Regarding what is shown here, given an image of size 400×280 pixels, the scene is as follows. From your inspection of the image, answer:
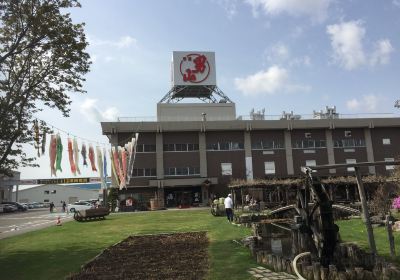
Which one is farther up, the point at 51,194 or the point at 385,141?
the point at 385,141

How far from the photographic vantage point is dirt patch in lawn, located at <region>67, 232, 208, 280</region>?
36.2 ft

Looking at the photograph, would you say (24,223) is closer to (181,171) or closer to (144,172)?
(144,172)

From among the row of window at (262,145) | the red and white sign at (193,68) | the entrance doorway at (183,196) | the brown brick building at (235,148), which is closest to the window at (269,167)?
the brown brick building at (235,148)

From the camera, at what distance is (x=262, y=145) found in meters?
59.9

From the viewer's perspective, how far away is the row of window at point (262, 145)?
5738 cm

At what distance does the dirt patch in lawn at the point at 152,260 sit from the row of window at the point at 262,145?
39.2 metres

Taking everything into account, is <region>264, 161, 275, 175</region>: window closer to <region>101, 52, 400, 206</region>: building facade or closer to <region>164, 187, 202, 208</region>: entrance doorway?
<region>101, 52, 400, 206</region>: building facade

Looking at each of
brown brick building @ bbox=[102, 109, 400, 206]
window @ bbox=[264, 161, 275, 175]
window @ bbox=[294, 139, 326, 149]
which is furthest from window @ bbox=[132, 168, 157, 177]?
window @ bbox=[294, 139, 326, 149]

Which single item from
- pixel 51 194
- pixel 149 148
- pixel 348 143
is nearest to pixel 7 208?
pixel 149 148

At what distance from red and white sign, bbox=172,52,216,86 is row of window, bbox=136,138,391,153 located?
9375mm

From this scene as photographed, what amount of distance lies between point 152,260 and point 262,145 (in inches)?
1891

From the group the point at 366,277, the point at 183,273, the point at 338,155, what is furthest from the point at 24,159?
the point at 338,155

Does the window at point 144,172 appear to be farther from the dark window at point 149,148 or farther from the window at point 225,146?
the window at point 225,146

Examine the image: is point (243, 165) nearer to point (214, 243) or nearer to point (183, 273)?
point (214, 243)
